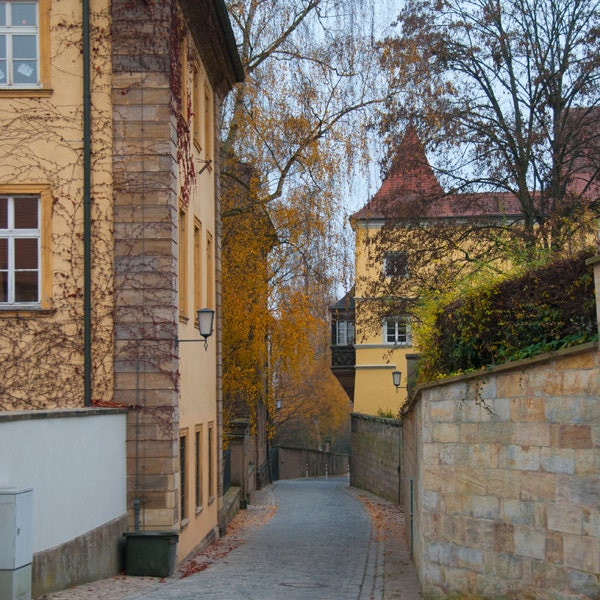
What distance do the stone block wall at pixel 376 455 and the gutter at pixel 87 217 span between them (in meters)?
13.8

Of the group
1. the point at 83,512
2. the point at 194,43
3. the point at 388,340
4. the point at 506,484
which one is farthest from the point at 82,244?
the point at 388,340

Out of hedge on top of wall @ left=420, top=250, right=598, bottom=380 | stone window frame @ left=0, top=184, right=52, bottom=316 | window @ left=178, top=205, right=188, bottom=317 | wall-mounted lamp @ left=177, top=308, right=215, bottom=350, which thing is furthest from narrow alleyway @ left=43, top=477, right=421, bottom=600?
stone window frame @ left=0, top=184, right=52, bottom=316

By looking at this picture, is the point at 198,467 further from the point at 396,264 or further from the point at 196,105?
the point at 396,264

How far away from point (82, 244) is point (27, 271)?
0.85 meters

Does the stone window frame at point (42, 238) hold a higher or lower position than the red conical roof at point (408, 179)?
lower

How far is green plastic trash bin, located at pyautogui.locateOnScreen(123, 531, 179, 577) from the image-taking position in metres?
14.4

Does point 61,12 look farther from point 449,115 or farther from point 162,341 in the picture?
point 449,115

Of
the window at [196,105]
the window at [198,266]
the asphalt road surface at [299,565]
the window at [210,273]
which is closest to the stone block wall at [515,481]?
the asphalt road surface at [299,565]

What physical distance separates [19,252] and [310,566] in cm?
633

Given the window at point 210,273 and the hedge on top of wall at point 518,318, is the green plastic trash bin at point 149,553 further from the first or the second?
the window at point 210,273

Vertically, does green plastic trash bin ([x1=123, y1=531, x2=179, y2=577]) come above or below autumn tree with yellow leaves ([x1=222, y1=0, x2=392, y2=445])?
below

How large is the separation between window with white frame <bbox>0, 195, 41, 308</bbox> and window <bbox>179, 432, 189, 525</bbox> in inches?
129

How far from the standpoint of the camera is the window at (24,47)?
15.4 meters

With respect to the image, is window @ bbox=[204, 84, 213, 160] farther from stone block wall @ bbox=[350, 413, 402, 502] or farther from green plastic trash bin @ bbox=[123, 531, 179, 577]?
stone block wall @ bbox=[350, 413, 402, 502]
